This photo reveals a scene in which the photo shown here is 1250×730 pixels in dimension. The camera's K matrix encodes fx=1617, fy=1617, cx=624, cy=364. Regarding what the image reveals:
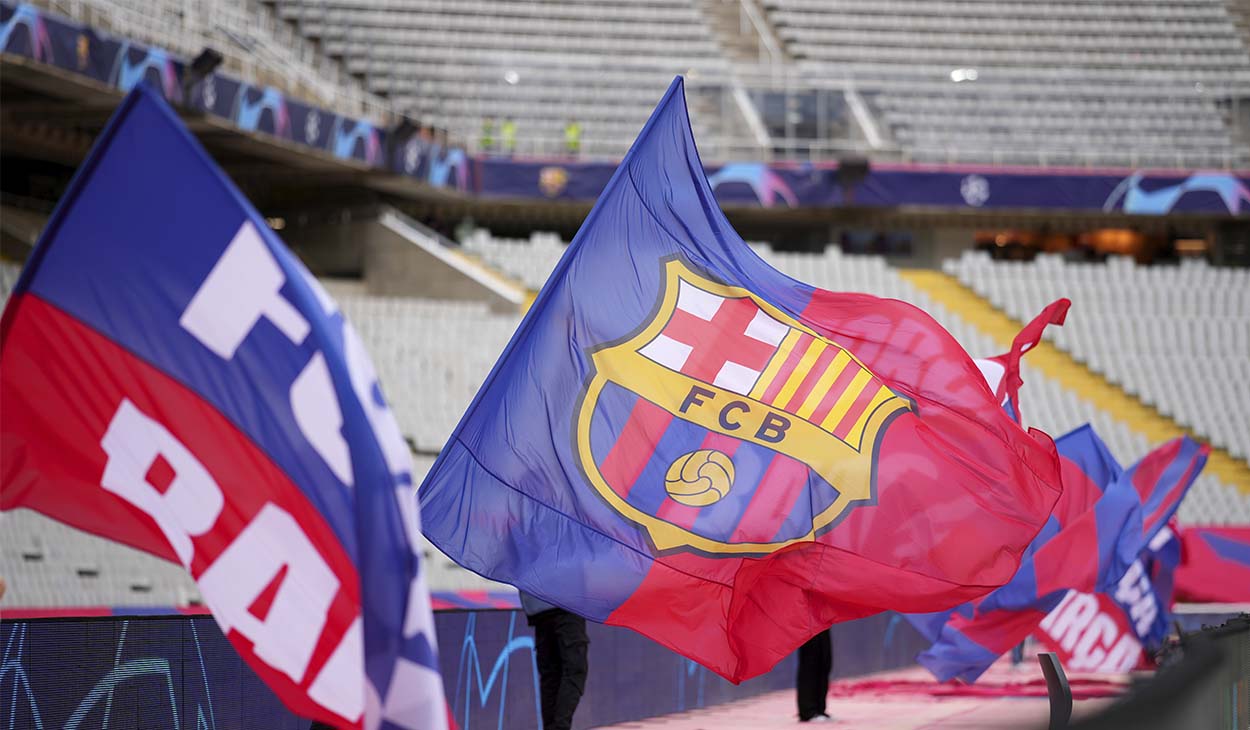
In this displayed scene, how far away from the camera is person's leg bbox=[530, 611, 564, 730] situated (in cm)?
761

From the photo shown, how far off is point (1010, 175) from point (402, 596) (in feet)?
97.4

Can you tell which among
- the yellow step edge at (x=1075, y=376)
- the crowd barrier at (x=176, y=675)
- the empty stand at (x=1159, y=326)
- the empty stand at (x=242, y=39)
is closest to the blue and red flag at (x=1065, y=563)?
the crowd barrier at (x=176, y=675)

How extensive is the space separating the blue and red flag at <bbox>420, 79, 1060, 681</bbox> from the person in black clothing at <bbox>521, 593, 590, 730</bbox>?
999 millimetres

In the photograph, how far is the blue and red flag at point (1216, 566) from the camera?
64.8 ft

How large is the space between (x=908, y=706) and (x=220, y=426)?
8.27m

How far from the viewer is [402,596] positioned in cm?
411

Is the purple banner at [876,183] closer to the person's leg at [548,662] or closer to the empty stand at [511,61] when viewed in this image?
the empty stand at [511,61]

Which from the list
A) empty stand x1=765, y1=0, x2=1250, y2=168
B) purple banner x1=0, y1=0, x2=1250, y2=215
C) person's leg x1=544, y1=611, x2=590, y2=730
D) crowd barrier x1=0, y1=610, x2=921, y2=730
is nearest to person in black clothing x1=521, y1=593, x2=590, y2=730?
person's leg x1=544, y1=611, x2=590, y2=730

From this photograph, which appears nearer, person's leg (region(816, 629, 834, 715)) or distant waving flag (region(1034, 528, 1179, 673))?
person's leg (region(816, 629, 834, 715))

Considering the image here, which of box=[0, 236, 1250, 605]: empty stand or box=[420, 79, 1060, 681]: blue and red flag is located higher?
box=[420, 79, 1060, 681]: blue and red flag

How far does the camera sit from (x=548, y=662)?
7.67 metres

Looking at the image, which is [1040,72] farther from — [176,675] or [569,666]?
[176,675]

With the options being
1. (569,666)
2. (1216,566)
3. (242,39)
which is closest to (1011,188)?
(1216,566)

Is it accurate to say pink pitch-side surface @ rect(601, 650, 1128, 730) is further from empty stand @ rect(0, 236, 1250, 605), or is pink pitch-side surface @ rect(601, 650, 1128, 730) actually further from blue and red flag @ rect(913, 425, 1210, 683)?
empty stand @ rect(0, 236, 1250, 605)
